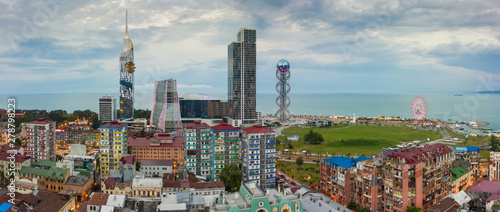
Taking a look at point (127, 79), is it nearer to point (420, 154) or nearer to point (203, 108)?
point (203, 108)

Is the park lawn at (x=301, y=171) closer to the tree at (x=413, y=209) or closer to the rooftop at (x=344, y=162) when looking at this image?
the rooftop at (x=344, y=162)

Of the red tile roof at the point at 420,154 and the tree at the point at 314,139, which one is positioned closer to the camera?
the red tile roof at the point at 420,154

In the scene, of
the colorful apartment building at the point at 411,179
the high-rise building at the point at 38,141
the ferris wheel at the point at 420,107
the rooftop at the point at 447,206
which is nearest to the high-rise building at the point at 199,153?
the high-rise building at the point at 38,141

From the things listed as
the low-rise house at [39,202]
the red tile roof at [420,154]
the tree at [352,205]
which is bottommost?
the tree at [352,205]

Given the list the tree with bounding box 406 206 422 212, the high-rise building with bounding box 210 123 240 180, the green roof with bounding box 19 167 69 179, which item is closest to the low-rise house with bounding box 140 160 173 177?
the high-rise building with bounding box 210 123 240 180

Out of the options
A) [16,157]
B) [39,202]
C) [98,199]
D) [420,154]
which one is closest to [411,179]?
[420,154]

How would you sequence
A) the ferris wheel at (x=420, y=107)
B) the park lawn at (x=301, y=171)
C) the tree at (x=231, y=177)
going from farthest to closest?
the ferris wheel at (x=420, y=107) < the park lawn at (x=301, y=171) < the tree at (x=231, y=177)

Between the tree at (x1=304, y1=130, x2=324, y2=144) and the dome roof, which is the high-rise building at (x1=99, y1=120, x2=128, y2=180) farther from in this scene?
the dome roof
